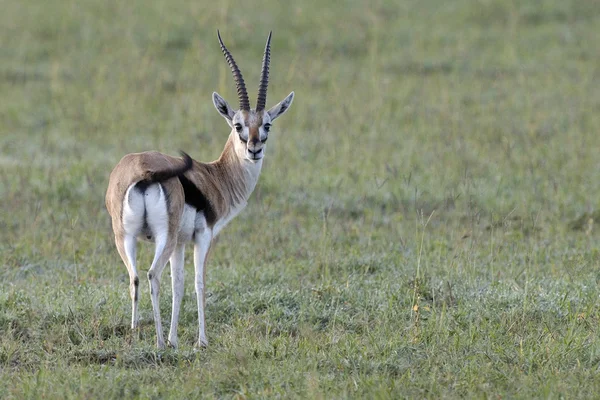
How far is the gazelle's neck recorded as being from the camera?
5676mm

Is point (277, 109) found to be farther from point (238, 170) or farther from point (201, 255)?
point (201, 255)

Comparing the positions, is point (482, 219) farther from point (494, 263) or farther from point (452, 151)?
point (452, 151)

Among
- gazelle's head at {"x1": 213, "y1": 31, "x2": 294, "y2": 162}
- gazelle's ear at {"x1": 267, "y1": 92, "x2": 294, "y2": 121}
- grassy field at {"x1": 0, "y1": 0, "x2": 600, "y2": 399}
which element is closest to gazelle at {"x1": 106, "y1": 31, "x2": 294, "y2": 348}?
gazelle's head at {"x1": 213, "y1": 31, "x2": 294, "y2": 162}

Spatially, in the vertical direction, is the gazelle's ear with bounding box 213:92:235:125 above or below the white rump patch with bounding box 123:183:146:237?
above

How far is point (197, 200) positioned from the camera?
16.7ft

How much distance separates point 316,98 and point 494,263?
18.1 ft

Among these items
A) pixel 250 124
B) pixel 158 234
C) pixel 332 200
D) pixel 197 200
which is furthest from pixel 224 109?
pixel 332 200

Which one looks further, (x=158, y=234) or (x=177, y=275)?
(x=177, y=275)

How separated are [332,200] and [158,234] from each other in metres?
2.51

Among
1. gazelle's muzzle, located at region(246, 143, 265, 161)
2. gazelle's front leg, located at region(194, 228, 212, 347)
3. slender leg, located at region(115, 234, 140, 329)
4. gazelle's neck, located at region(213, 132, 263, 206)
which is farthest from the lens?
gazelle's neck, located at region(213, 132, 263, 206)

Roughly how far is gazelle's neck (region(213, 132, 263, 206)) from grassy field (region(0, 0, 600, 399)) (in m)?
0.63

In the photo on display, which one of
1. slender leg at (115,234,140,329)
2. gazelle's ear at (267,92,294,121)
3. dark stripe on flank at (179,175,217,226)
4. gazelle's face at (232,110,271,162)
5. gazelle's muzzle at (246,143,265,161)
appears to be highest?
gazelle's ear at (267,92,294,121)

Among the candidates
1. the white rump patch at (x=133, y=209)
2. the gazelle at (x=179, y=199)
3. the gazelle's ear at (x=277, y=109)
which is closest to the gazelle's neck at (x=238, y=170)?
the gazelle at (x=179, y=199)

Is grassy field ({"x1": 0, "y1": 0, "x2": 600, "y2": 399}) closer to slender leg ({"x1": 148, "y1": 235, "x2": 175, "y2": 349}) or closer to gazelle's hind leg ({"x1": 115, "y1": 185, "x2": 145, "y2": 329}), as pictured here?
slender leg ({"x1": 148, "y1": 235, "x2": 175, "y2": 349})
